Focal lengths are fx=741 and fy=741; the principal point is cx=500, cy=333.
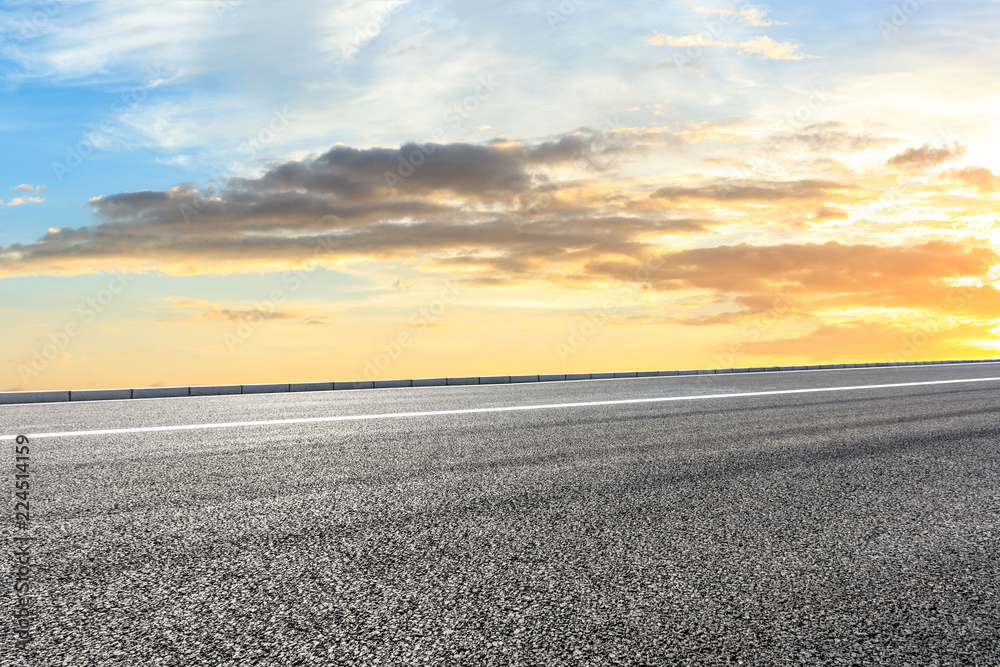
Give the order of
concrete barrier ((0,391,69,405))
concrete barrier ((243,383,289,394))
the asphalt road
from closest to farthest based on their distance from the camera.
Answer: the asphalt road < concrete barrier ((0,391,69,405)) < concrete barrier ((243,383,289,394))

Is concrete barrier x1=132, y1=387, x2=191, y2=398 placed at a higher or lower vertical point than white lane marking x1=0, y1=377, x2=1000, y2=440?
higher

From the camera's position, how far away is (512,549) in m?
3.54

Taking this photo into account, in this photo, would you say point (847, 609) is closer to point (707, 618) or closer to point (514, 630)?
point (707, 618)

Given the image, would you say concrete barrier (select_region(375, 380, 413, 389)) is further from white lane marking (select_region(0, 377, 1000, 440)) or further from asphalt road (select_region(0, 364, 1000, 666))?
asphalt road (select_region(0, 364, 1000, 666))

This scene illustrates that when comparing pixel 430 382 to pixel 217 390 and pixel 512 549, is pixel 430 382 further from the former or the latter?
pixel 512 549

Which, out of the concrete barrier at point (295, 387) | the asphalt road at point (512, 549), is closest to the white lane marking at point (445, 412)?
the asphalt road at point (512, 549)

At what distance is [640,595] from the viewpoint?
295 cm

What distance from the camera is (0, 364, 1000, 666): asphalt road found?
254cm

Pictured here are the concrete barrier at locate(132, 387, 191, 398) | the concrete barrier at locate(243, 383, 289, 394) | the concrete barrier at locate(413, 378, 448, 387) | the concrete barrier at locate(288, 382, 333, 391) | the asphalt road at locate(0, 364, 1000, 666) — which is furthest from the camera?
the concrete barrier at locate(413, 378, 448, 387)

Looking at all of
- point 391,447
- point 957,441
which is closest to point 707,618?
point 391,447

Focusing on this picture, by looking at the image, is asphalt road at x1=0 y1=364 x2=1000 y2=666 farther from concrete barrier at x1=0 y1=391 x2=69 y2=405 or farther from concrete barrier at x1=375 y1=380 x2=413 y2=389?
concrete barrier at x1=375 y1=380 x2=413 y2=389

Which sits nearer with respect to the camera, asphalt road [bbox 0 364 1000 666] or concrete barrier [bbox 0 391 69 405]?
asphalt road [bbox 0 364 1000 666]

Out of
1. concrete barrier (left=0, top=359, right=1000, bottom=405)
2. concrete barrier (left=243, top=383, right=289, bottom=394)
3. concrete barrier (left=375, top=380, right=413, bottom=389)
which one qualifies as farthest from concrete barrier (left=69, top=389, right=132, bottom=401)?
concrete barrier (left=375, top=380, right=413, bottom=389)

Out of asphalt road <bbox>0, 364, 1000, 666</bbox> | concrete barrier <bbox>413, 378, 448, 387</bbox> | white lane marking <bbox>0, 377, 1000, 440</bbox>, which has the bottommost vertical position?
asphalt road <bbox>0, 364, 1000, 666</bbox>
